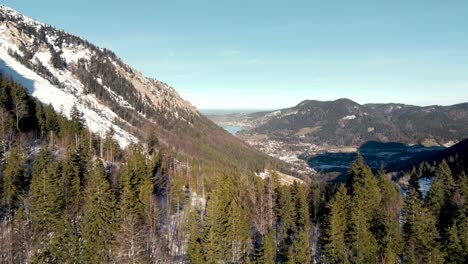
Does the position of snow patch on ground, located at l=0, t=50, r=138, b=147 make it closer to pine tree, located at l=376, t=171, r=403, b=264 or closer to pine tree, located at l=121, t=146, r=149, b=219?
pine tree, located at l=121, t=146, r=149, b=219

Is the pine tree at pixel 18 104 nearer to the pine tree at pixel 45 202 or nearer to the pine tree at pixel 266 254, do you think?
the pine tree at pixel 45 202

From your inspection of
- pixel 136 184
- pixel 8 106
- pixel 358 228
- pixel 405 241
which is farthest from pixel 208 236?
pixel 8 106

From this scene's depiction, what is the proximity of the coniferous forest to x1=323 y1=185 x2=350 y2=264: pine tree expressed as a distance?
18cm

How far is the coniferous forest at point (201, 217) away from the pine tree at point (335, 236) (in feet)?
0.59

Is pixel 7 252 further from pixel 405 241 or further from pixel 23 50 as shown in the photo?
pixel 23 50

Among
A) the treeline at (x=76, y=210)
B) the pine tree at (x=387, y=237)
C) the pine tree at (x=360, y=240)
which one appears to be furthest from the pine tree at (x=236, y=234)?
the pine tree at (x=387, y=237)

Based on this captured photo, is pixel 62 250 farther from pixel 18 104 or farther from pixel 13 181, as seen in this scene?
pixel 18 104

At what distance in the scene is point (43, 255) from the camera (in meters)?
41.3

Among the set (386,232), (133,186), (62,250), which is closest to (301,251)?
(386,232)

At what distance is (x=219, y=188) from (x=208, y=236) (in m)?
13.4

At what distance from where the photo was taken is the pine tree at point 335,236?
55.4 m

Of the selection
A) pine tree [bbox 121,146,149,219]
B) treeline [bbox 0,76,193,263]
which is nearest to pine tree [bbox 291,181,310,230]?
treeline [bbox 0,76,193,263]

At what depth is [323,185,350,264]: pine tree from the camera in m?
55.4

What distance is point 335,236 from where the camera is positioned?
56.2 m
